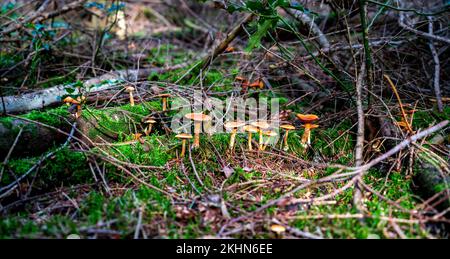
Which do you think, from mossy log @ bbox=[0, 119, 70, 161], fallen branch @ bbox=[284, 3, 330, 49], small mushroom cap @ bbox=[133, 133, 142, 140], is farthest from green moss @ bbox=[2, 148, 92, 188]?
fallen branch @ bbox=[284, 3, 330, 49]

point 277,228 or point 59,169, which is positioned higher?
A: point 59,169

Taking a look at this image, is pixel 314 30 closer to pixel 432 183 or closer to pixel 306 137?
pixel 306 137

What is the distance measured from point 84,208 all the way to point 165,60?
14.3ft

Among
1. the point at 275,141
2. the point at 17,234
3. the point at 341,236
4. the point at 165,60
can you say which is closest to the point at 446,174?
the point at 341,236

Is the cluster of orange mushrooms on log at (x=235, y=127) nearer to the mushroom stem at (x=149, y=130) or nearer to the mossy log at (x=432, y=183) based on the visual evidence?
the mushroom stem at (x=149, y=130)

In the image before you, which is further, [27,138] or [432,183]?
[27,138]

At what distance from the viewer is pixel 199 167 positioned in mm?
3230

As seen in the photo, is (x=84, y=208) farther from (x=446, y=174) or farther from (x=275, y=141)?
(x=446, y=174)

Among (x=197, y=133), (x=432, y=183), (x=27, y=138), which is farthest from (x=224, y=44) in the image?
(x=432, y=183)

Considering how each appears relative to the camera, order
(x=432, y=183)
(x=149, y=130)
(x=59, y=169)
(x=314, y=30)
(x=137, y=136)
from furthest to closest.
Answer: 1. (x=314, y=30)
2. (x=149, y=130)
3. (x=137, y=136)
4. (x=59, y=169)
5. (x=432, y=183)

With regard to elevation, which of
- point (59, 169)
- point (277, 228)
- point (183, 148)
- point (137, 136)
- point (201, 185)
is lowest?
point (277, 228)

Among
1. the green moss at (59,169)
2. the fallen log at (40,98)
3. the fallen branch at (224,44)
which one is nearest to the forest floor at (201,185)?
the green moss at (59,169)

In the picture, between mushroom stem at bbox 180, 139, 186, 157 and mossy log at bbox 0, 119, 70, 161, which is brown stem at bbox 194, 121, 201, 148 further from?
mossy log at bbox 0, 119, 70, 161

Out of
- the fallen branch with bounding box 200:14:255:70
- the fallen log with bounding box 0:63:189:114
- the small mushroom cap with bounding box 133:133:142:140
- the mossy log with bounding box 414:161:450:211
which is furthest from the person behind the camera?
the fallen branch with bounding box 200:14:255:70
